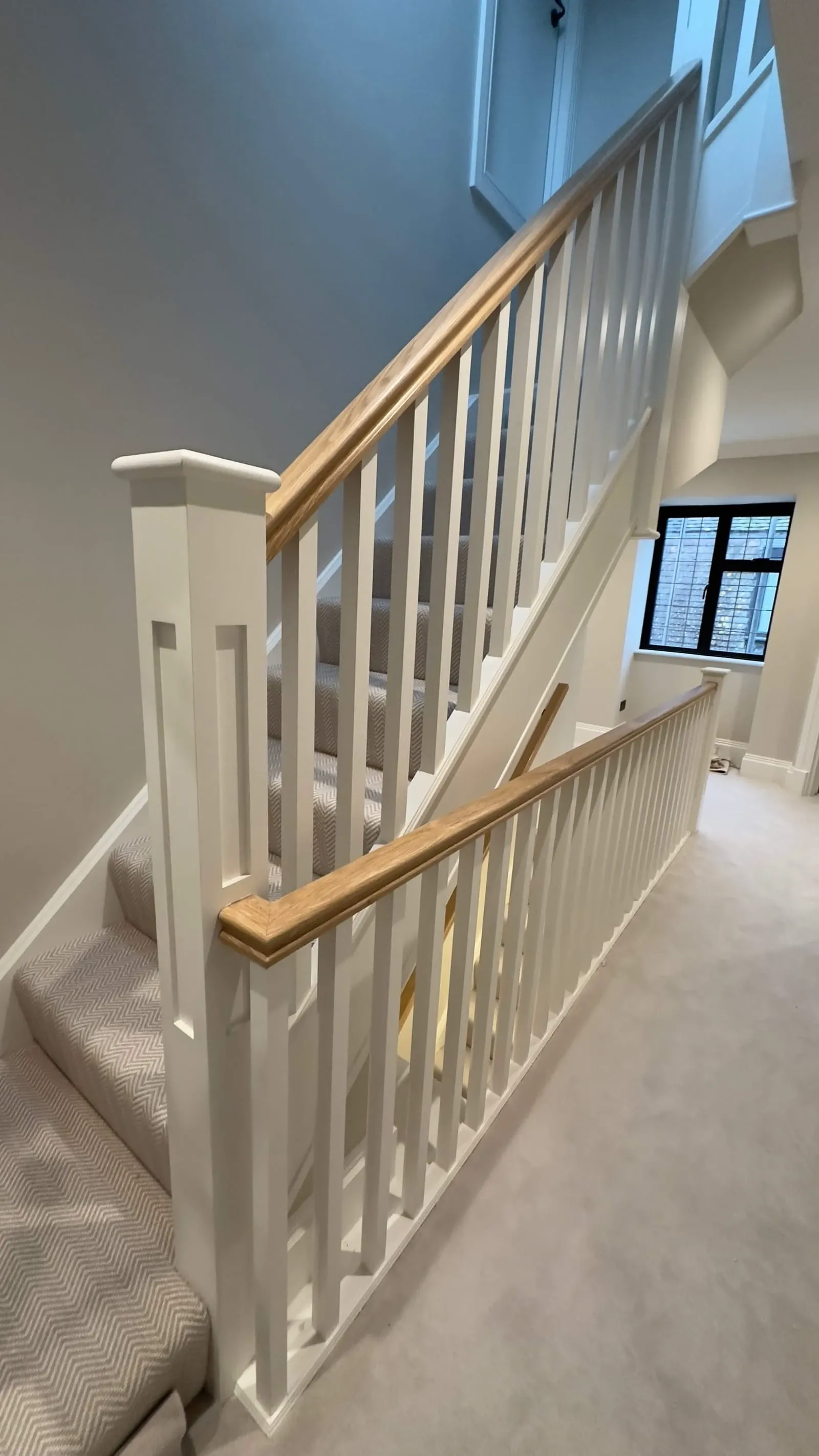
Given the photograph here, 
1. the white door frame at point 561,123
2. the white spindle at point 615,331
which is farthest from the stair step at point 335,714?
the white door frame at point 561,123

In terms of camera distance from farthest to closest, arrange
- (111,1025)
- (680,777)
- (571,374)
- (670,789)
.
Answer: (680,777)
(670,789)
(571,374)
(111,1025)

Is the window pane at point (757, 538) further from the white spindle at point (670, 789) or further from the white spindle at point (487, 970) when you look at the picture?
the white spindle at point (487, 970)

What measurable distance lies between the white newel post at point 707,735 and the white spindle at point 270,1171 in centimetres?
262

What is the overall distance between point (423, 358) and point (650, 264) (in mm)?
1248

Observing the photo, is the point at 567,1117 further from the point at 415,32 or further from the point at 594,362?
the point at 415,32

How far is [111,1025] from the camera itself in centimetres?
122

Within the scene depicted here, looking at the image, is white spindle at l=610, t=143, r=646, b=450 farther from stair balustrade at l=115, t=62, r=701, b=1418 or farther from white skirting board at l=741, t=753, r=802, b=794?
white skirting board at l=741, t=753, r=802, b=794

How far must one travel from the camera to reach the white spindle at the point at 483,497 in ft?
3.73

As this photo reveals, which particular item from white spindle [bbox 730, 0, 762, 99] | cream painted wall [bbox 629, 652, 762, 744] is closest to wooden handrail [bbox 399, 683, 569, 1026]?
white spindle [bbox 730, 0, 762, 99]

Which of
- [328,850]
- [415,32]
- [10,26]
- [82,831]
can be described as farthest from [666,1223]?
[415,32]

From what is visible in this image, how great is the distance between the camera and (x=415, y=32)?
2020 mm

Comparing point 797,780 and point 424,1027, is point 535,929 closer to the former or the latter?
point 424,1027

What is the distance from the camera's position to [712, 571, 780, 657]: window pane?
461cm

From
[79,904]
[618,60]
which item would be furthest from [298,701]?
[618,60]
